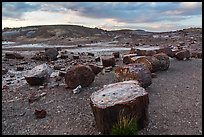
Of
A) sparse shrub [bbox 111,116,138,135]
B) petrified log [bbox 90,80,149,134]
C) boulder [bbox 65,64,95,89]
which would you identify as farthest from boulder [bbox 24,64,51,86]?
sparse shrub [bbox 111,116,138,135]

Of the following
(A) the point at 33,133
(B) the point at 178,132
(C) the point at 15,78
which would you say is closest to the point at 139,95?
(B) the point at 178,132

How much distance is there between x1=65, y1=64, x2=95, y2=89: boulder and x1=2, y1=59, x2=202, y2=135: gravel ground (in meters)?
0.24

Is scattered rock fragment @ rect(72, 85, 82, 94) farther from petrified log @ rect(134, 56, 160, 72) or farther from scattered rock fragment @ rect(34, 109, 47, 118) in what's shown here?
petrified log @ rect(134, 56, 160, 72)

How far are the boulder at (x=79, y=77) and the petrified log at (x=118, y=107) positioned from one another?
3165mm

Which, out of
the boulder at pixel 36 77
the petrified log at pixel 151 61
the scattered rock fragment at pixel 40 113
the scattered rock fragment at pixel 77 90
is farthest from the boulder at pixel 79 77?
the petrified log at pixel 151 61

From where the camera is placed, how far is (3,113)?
912 centimetres

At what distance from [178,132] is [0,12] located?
180 inches

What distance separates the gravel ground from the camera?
7.46 m

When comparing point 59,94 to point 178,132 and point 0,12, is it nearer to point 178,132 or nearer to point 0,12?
point 0,12

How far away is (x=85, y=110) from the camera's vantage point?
8.62m

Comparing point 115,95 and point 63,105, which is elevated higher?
point 115,95

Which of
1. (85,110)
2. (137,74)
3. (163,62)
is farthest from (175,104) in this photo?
(163,62)

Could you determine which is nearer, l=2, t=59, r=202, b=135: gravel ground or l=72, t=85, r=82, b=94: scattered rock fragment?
l=2, t=59, r=202, b=135: gravel ground

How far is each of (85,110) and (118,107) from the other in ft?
6.21
